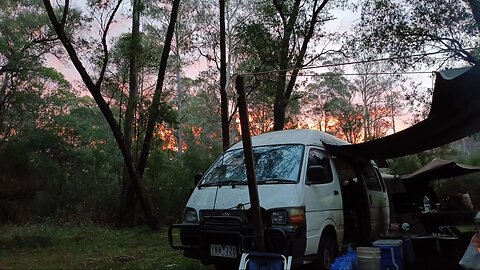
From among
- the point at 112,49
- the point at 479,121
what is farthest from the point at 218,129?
the point at 479,121

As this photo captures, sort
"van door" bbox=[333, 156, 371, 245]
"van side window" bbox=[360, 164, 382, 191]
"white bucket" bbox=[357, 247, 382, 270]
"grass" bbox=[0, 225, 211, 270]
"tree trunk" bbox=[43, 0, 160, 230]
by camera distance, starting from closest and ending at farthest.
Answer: "white bucket" bbox=[357, 247, 382, 270], "grass" bbox=[0, 225, 211, 270], "van door" bbox=[333, 156, 371, 245], "van side window" bbox=[360, 164, 382, 191], "tree trunk" bbox=[43, 0, 160, 230]

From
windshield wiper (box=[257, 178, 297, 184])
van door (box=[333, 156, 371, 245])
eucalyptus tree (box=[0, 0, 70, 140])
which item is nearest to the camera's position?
windshield wiper (box=[257, 178, 297, 184])

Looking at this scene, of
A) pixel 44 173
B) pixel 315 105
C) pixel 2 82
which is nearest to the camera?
pixel 44 173

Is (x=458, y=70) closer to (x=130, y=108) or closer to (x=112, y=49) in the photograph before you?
(x=130, y=108)

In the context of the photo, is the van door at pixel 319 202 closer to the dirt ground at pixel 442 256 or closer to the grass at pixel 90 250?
the dirt ground at pixel 442 256

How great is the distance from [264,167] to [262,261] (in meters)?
1.61

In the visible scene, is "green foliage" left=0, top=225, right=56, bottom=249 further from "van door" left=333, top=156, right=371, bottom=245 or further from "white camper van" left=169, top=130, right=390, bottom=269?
"van door" left=333, top=156, right=371, bottom=245

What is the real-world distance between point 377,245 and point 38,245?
671 centimetres

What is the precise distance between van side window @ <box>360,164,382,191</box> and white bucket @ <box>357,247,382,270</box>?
7.44 feet

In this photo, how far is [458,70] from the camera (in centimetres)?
525

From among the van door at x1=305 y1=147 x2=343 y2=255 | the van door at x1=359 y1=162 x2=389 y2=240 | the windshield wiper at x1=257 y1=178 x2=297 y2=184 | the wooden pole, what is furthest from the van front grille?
the van door at x1=359 y1=162 x2=389 y2=240

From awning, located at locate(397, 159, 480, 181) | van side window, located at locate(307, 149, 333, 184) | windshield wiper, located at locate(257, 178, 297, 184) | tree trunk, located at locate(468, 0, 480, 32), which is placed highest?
tree trunk, located at locate(468, 0, 480, 32)

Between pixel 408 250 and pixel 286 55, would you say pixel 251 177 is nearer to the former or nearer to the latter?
pixel 408 250

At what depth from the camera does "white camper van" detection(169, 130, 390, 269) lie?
513cm
